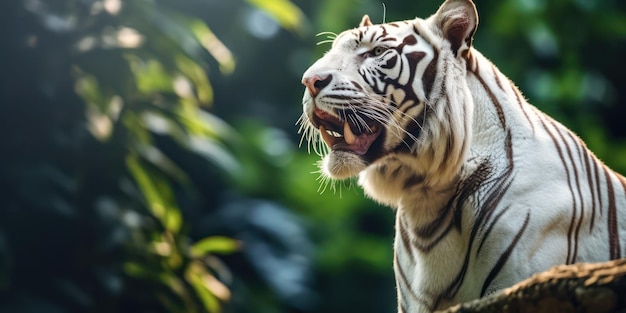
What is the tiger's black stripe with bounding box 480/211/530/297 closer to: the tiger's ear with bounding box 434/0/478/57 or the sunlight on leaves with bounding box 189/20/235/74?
the tiger's ear with bounding box 434/0/478/57

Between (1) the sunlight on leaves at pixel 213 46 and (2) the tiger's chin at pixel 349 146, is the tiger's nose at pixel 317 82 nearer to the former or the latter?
(2) the tiger's chin at pixel 349 146

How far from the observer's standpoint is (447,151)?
247cm

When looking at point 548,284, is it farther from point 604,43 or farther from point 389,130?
point 604,43

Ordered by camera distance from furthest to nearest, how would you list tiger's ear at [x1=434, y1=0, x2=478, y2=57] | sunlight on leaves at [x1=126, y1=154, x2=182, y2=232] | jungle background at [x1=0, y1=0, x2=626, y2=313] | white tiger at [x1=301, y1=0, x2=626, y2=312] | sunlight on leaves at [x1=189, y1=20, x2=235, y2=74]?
1. sunlight on leaves at [x1=189, y1=20, x2=235, y2=74]
2. sunlight on leaves at [x1=126, y1=154, x2=182, y2=232]
3. jungle background at [x1=0, y1=0, x2=626, y2=313]
4. tiger's ear at [x1=434, y1=0, x2=478, y2=57]
5. white tiger at [x1=301, y1=0, x2=626, y2=312]

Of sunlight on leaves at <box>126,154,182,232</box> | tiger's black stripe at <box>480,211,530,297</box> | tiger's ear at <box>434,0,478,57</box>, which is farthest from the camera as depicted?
sunlight on leaves at <box>126,154,182,232</box>

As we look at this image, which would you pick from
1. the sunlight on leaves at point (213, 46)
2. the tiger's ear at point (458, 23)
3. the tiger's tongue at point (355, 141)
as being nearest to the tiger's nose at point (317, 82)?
the tiger's tongue at point (355, 141)

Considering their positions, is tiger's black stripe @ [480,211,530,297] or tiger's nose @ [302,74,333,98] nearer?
tiger's black stripe @ [480,211,530,297]

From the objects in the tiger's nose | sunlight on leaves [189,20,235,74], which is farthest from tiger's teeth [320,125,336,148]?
sunlight on leaves [189,20,235,74]

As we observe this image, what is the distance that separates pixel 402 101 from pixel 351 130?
0.16 meters

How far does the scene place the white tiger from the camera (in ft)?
7.81

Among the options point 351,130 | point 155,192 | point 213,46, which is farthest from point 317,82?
point 213,46

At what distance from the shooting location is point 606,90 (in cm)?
703

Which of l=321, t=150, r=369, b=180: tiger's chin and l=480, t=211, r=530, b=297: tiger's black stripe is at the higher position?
l=321, t=150, r=369, b=180: tiger's chin

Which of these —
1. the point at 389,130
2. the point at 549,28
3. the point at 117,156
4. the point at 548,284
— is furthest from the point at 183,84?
the point at 549,28
